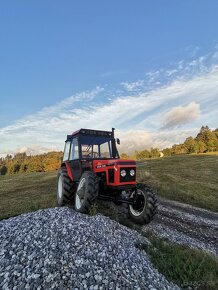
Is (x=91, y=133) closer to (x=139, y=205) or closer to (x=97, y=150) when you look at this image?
(x=97, y=150)

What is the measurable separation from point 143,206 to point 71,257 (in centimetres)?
454

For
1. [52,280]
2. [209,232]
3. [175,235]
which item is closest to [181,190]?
[209,232]

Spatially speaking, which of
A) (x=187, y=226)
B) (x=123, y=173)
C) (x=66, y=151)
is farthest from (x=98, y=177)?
(x=187, y=226)

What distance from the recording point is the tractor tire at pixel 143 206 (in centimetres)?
980

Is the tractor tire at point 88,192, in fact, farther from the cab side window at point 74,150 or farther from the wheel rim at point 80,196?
the cab side window at point 74,150

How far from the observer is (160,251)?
7.64m

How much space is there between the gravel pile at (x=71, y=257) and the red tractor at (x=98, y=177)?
154 cm

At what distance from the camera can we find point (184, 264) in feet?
22.3

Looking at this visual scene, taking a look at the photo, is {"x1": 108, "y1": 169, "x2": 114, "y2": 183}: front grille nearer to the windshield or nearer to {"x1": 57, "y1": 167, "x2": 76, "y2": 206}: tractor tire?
the windshield

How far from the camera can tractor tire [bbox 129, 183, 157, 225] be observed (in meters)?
9.80

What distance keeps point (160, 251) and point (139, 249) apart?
56 centimetres

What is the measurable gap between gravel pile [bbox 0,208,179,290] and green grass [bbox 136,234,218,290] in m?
0.30

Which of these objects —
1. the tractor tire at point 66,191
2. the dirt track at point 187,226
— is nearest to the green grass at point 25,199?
the tractor tire at point 66,191

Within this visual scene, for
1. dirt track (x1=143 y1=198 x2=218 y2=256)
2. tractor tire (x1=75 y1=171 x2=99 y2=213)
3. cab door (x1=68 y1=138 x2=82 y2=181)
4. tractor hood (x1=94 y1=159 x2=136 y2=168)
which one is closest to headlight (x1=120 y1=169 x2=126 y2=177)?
tractor hood (x1=94 y1=159 x2=136 y2=168)
